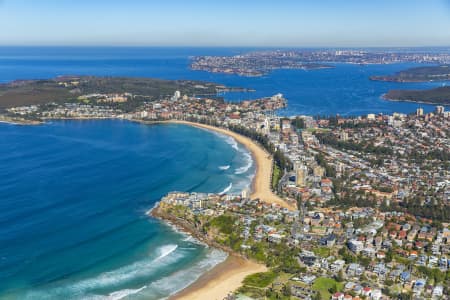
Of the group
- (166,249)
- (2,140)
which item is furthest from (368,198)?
(2,140)

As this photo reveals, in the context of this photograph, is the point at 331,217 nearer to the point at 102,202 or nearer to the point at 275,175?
the point at 275,175

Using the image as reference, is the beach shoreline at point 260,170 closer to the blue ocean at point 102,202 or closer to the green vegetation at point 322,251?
the blue ocean at point 102,202

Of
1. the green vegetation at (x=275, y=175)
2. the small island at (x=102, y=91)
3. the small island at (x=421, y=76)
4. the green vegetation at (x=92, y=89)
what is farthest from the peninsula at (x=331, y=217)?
the small island at (x=421, y=76)

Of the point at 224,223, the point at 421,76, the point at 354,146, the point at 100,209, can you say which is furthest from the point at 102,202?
the point at 421,76

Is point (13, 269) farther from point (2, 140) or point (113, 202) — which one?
point (2, 140)

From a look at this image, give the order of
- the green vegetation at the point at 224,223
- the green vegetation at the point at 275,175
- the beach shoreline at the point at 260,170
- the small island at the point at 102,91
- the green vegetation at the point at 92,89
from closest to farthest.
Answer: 1. the green vegetation at the point at 224,223
2. the beach shoreline at the point at 260,170
3. the green vegetation at the point at 275,175
4. the green vegetation at the point at 92,89
5. the small island at the point at 102,91

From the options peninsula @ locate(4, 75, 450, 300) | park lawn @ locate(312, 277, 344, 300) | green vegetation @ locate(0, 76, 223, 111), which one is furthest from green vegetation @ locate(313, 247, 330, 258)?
green vegetation @ locate(0, 76, 223, 111)
